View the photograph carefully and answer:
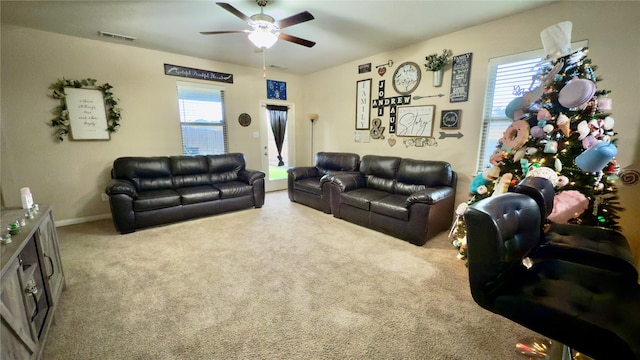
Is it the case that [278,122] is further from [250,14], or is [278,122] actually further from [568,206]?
[568,206]

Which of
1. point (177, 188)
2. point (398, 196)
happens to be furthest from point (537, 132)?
point (177, 188)

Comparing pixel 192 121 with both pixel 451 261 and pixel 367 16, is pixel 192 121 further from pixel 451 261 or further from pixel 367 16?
pixel 451 261

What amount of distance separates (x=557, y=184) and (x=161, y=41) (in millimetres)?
4973

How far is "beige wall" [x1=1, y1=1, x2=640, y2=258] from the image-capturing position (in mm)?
2264

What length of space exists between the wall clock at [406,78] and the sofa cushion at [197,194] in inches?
133

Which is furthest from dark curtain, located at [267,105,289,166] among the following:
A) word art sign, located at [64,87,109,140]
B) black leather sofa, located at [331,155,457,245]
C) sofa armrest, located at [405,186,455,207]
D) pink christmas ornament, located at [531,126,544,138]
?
pink christmas ornament, located at [531,126,544,138]

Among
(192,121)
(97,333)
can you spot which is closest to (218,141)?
(192,121)

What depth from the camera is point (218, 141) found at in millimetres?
4922

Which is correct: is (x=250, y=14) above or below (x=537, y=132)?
above

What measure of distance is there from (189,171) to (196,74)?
1.77 m

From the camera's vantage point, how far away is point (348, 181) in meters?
3.90

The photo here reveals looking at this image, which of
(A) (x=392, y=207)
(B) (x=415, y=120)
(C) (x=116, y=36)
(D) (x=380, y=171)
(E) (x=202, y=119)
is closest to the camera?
(A) (x=392, y=207)

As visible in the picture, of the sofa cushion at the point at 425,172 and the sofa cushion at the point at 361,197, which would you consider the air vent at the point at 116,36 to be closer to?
the sofa cushion at the point at 361,197

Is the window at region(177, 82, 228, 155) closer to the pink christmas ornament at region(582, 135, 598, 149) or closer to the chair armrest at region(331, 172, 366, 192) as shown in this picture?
the chair armrest at region(331, 172, 366, 192)
